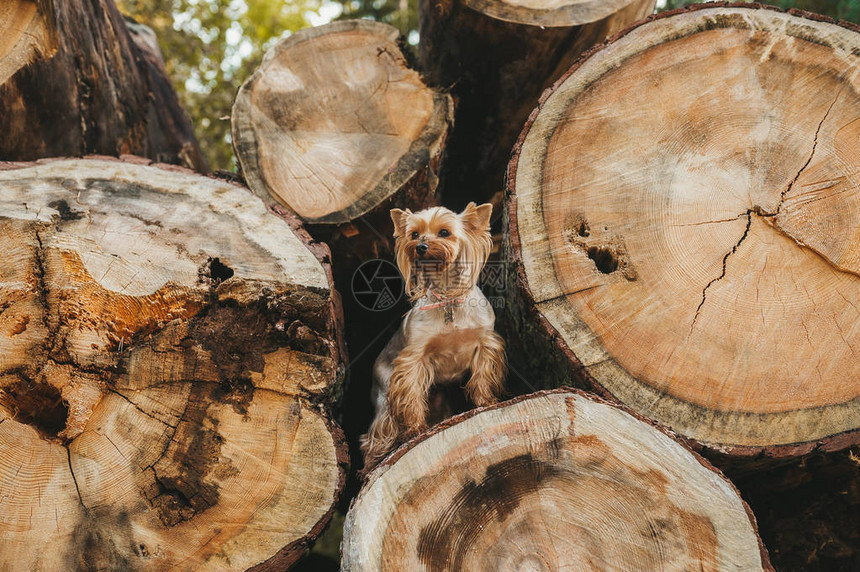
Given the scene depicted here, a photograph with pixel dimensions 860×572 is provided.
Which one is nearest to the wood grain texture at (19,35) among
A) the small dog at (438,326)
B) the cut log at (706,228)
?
the small dog at (438,326)

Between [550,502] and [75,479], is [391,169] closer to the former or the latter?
[550,502]

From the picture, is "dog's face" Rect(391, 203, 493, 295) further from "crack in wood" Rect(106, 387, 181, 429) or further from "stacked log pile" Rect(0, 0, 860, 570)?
"crack in wood" Rect(106, 387, 181, 429)

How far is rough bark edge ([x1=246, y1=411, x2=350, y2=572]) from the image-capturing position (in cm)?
202

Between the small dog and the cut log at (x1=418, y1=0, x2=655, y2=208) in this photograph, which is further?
the cut log at (x1=418, y1=0, x2=655, y2=208)

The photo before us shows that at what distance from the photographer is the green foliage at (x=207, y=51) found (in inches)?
314

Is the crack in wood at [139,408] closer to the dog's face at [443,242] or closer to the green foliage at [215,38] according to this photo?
the dog's face at [443,242]

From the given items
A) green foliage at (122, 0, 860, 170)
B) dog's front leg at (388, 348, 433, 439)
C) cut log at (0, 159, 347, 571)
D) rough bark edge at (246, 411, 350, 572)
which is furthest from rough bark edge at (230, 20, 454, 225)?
green foliage at (122, 0, 860, 170)

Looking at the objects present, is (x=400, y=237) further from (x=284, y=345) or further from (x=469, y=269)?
(x=284, y=345)

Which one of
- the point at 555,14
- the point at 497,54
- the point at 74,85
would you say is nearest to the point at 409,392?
the point at 497,54

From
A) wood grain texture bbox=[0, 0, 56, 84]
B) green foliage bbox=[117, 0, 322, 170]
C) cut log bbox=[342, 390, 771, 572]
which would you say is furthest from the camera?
green foliage bbox=[117, 0, 322, 170]

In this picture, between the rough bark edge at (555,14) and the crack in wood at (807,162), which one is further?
the rough bark edge at (555,14)

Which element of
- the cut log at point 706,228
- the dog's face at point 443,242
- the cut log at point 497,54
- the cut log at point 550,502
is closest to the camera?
the cut log at point 550,502

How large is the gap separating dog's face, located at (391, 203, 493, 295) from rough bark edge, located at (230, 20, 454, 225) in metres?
0.30

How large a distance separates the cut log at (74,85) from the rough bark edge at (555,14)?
242 centimetres
